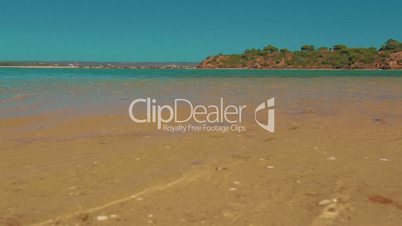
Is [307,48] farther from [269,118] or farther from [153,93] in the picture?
[269,118]

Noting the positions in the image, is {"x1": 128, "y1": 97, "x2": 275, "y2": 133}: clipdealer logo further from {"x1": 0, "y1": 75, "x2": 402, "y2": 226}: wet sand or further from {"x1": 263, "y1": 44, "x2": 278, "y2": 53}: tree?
{"x1": 263, "y1": 44, "x2": 278, "y2": 53}: tree

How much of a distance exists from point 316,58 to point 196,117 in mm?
145388

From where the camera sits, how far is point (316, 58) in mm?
147750

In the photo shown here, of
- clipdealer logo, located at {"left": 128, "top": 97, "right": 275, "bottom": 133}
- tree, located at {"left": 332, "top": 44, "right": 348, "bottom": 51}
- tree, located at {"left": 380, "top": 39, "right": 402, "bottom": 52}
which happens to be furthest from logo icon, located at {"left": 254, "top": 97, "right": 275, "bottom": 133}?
tree, located at {"left": 332, "top": 44, "right": 348, "bottom": 51}

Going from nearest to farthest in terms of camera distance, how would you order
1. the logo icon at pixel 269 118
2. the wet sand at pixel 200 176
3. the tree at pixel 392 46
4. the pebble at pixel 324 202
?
1. the wet sand at pixel 200 176
2. the pebble at pixel 324 202
3. the logo icon at pixel 269 118
4. the tree at pixel 392 46

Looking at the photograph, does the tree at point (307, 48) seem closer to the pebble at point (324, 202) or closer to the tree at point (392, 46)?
the tree at point (392, 46)

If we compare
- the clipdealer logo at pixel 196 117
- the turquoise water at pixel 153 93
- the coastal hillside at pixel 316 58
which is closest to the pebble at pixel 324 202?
the clipdealer logo at pixel 196 117

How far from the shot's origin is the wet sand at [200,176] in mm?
3721

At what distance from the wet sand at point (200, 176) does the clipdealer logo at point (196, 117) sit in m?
0.55

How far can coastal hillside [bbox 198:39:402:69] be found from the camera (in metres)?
132

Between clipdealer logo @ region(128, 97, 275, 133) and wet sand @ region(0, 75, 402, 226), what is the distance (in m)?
0.55

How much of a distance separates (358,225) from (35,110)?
31.0 feet

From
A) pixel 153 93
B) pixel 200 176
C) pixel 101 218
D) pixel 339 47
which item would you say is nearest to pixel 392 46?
pixel 339 47

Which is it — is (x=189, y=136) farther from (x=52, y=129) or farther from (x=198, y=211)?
(x=198, y=211)
